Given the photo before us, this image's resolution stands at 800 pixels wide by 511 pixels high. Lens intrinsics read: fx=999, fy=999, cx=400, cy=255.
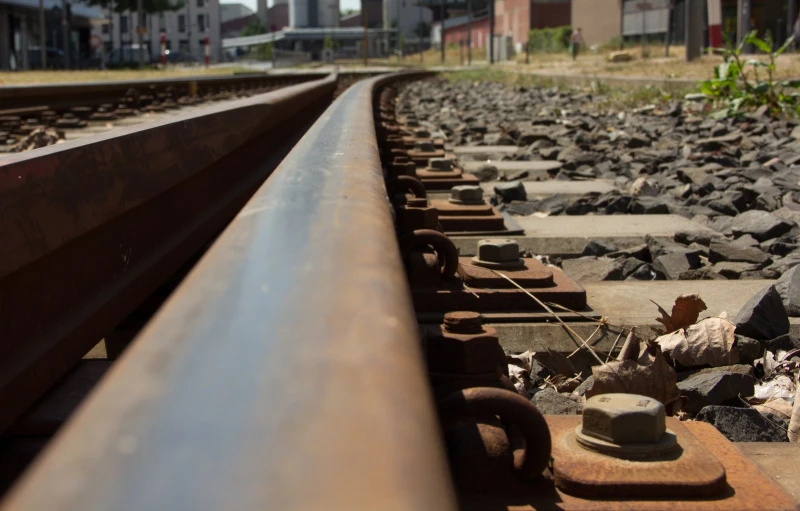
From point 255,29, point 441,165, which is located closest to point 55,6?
point 441,165

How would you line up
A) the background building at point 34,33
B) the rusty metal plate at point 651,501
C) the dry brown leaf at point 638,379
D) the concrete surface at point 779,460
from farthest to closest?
1. the background building at point 34,33
2. the dry brown leaf at point 638,379
3. the concrete surface at point 779,460
4. the rusty metal plate at point 651,501

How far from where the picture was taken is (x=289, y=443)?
0.51m

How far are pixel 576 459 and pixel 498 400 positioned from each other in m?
0.24

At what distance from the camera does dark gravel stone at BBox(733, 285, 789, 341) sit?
2.58 metres

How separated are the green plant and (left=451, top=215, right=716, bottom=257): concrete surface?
5.15 m

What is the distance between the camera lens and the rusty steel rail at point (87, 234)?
1675mm

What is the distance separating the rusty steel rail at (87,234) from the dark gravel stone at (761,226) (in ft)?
7.21

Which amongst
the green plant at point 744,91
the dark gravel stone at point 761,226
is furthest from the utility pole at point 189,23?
the dark gravel stone at point 761,226

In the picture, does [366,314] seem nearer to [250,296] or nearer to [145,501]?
[250,296]

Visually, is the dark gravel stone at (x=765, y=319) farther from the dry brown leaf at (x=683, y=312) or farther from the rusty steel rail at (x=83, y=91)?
the rusty steel rail at (x=83, y=91)

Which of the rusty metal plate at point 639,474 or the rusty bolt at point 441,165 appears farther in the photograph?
the rusty bolt at point 441,165

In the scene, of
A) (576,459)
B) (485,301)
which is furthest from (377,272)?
(485,301)

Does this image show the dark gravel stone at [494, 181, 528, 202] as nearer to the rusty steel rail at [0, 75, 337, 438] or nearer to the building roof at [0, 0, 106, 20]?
the rusty steel rail at [0, 75, 337, 438]

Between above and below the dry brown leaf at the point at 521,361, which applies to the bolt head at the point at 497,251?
above
